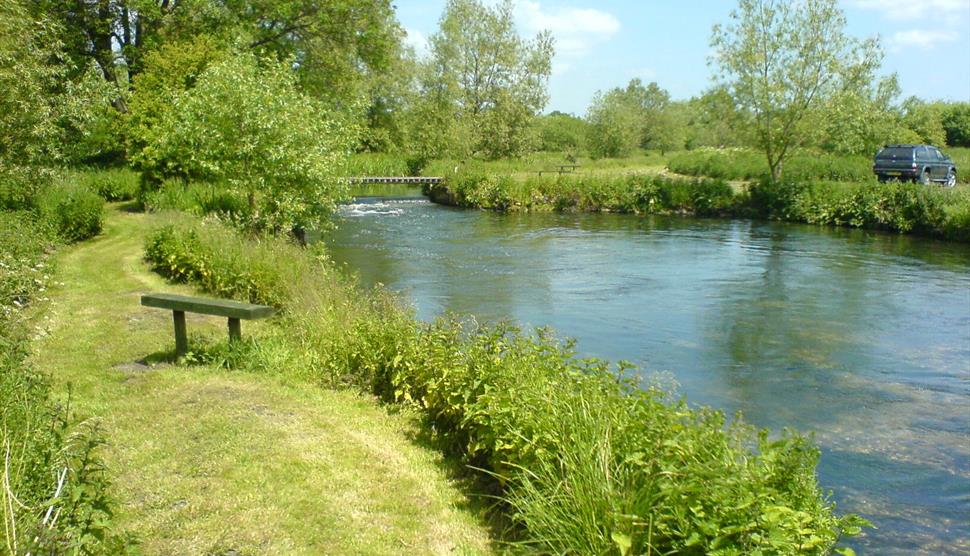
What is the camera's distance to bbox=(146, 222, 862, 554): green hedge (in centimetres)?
461

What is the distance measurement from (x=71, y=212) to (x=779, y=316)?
1536cm

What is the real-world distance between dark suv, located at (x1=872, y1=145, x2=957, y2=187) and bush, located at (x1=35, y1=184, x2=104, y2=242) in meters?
29.4

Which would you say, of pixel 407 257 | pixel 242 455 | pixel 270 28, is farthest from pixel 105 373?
pixel 270 28

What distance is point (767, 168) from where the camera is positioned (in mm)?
39719

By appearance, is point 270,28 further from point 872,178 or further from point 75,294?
point 872,178

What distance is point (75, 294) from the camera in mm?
13375

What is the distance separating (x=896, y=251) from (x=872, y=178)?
11821mm

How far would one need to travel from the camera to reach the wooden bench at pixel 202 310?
945 centimetres

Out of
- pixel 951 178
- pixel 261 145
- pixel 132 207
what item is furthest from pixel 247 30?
pixel 951 178

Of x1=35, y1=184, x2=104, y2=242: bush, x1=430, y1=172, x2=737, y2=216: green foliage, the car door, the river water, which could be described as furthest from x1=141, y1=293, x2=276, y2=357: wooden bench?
the car door

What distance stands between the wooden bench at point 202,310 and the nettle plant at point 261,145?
Answer: 7.22 meters

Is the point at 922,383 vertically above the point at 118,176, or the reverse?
the point at 118,176

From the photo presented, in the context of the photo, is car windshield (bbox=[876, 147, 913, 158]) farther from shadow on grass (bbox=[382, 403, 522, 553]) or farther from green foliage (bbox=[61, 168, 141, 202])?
shadow on grass (bbox=[382, 403, 522, 553])

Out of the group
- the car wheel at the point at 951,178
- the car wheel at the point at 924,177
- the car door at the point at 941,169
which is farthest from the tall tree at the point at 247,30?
the car wheel at the point at 951,178
